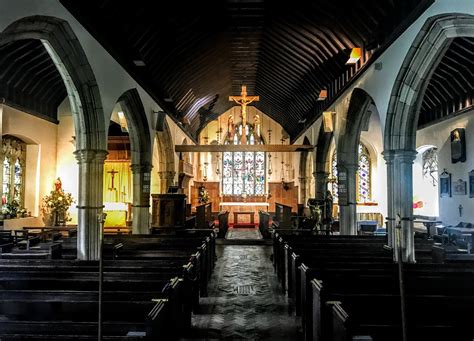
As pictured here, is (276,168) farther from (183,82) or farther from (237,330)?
(237,330)

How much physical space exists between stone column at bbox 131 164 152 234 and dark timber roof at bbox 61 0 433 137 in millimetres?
1988

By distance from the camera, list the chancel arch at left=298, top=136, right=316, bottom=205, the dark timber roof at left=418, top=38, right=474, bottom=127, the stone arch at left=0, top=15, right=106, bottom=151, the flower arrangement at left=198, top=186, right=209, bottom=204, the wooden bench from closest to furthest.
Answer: the wooden bench < the stone arch at left=0, top=15, right=106, bottom=151 < the dark timber roof at left=418, top=38, right=474, bottom=127 < the chancel arch at left=298, top=136, right=316, bottom=205 < the flower arrangement at left=198, top=186, right=209, bottom=204

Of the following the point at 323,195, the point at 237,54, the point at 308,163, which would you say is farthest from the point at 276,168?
the point at 237,54

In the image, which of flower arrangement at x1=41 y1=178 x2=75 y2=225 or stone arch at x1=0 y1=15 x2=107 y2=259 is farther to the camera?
flower arrangement at x1=41 y1=178 x2=75 y2=225

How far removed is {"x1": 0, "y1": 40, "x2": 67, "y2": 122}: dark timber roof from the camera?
28.9ft

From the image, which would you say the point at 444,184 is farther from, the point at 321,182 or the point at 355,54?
the point at 355,54

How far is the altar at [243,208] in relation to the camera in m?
16.8

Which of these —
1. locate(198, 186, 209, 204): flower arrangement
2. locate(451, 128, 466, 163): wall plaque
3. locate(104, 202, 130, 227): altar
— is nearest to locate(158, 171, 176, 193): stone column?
locate(104, 202, 130, 227): altar

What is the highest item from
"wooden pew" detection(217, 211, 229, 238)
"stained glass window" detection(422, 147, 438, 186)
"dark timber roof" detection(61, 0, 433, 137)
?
"dark timber roof" detection(61, 0, 433, 137)

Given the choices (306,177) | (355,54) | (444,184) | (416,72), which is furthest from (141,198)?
(306,177)

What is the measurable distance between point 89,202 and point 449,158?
924 cm

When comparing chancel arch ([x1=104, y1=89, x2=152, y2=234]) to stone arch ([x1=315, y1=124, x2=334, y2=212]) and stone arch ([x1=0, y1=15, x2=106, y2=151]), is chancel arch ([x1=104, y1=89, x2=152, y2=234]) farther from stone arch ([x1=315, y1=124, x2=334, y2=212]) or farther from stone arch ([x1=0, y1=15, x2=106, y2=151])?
stone arch ([x1=315, y1=124, x2=334, y2=212])

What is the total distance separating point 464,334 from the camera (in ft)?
8.43

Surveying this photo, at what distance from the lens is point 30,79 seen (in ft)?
33.7
